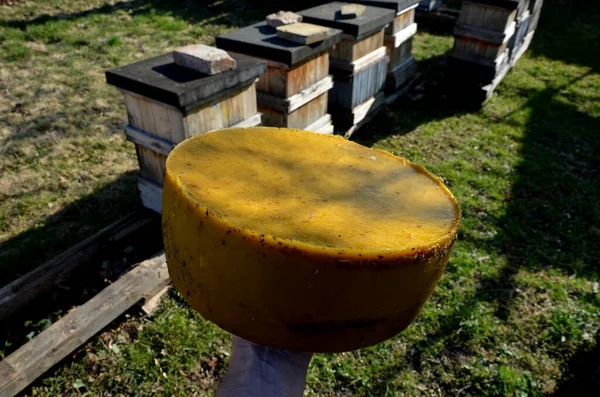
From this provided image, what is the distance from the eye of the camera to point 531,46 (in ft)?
35.6

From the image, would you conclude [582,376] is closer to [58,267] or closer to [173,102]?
[173,102]

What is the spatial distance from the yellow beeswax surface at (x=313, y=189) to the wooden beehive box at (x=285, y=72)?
3213 mm

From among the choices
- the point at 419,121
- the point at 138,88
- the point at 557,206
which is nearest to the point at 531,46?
the point at 419,121

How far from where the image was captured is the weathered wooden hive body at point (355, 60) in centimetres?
588

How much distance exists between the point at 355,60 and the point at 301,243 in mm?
5445

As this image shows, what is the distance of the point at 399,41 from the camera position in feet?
24.2

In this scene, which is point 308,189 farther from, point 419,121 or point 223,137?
point 419,121

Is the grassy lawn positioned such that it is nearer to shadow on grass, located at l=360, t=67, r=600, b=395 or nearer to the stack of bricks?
shadow on grass, located at l=360, t=67, r=600, b=395

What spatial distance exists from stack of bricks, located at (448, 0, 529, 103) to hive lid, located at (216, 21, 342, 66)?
3484mm

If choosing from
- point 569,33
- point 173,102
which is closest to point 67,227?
point 173,102

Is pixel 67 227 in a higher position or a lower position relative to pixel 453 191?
higher

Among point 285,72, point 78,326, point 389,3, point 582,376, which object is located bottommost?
point 582,376

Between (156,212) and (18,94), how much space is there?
4.32m

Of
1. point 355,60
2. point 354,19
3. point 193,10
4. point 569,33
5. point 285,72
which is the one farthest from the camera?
point 193,10
